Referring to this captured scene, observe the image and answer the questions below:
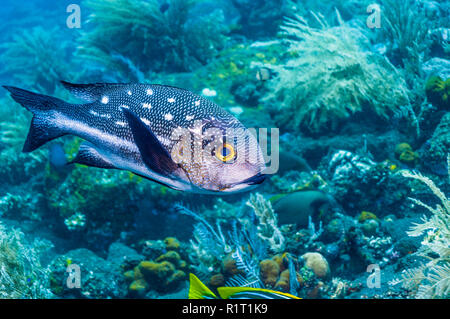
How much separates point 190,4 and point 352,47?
4.90 m

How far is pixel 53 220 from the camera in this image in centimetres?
589

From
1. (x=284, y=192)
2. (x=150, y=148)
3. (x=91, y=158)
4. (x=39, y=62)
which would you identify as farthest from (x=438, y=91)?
(x=39, y=62)

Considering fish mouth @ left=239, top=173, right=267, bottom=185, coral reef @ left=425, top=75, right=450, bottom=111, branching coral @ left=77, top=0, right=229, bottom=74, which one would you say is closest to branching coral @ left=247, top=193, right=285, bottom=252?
fish mouth @ left=239, top=173, right=267, bottom=185

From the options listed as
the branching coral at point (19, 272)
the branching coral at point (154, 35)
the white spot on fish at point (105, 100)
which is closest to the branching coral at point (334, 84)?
the branching coral at point (154, 35)

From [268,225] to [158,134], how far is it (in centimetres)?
282

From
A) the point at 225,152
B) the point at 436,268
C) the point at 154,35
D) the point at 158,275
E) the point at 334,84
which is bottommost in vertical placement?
the point at 158,275

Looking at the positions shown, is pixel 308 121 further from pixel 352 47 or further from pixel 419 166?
pixel 419 166

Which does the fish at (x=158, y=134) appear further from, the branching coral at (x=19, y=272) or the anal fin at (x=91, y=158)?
the branching coral at (x=19, y=272)

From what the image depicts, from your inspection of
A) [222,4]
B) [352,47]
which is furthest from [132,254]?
[222,4]

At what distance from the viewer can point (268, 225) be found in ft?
12.8

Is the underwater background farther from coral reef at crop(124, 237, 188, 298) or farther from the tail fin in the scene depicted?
the tail fin

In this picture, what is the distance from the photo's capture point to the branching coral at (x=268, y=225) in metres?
3.74

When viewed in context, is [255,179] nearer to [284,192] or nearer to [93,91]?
[93,91]

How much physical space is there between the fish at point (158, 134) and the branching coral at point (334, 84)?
14.2ft
